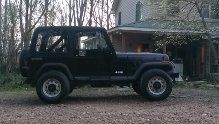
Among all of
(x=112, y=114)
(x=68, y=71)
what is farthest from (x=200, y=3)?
(x=112, y=114)

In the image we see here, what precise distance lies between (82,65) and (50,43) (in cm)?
115

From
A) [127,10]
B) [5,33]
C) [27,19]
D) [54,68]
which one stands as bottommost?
[54,68]

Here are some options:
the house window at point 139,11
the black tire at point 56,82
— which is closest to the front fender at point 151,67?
the black tire at point 56,82

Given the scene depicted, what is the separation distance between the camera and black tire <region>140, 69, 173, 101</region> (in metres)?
12.2

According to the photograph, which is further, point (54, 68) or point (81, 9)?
point (81, 9)

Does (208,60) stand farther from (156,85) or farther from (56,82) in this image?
(56,82)

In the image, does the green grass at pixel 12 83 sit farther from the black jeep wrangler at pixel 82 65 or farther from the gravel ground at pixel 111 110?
the black jeep wrangler at pixel 82 65

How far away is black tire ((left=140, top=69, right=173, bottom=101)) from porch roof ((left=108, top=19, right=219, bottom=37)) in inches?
340

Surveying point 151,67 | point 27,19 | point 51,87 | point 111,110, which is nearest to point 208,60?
point 27,19

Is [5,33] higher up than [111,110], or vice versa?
[5,33]

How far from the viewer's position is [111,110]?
10344mm

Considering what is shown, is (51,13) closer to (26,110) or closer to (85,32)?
(85,32)

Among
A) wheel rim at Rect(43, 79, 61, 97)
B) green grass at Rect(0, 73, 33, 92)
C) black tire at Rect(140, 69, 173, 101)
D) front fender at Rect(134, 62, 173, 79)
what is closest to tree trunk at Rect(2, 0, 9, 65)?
green grass at Rect(0, 73, 33, 92)

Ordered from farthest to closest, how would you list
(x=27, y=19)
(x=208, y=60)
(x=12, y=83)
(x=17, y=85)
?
(x=208, y=60) < (x=27, y=19) < (x=12, y=83) < (x=17, y=85)
